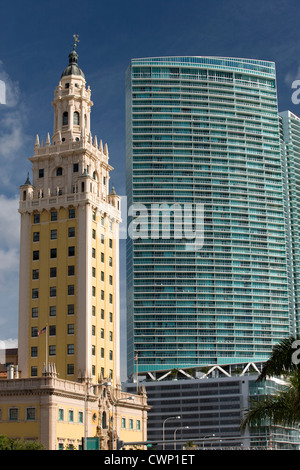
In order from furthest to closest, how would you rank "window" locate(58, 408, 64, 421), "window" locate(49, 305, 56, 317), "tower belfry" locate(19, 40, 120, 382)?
"window" locate(49, 305, 56, 317) → "tower belfry" locate(19, 40, 120, 382) → "window" locate(58, 408, 64, 421)

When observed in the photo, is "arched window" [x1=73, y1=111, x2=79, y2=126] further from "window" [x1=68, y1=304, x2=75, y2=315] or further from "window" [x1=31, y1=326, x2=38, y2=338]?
"window" [x1=31, y1=326, x2=38, y2=338]

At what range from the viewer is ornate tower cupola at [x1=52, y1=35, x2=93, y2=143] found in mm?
122062

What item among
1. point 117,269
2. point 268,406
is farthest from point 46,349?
point 268,406

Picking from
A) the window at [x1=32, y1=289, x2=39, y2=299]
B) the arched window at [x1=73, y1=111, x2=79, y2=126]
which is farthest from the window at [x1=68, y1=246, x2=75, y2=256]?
the arched window at [x1=73, y1=111, x2=79, y2=126]

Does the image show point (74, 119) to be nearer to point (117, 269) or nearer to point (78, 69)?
point (78, 69)

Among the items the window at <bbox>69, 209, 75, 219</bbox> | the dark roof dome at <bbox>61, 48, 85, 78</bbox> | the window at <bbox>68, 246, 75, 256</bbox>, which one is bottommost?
the window at <bbox>68, 246, 75, 256</bbox>

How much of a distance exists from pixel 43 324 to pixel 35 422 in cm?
2227

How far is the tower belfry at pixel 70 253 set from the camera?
107 m

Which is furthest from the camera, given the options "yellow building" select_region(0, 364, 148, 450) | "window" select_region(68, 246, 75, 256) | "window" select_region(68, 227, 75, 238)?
"window" select_region(68, 227, 75, 238)

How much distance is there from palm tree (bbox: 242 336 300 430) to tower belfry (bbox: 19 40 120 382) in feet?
253

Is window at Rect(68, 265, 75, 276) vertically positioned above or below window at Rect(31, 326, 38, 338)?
above

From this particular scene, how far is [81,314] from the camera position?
10700 centimetres

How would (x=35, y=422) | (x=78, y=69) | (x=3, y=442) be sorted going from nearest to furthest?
(x=3, y=442) < (x=35, y=422) < (x=78, y=69)

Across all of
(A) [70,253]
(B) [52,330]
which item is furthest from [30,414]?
(A) [70,253]
